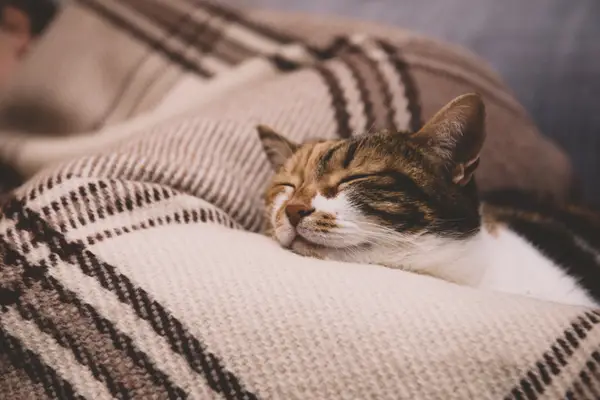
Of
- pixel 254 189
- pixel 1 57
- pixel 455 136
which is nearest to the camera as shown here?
pixel 455 136

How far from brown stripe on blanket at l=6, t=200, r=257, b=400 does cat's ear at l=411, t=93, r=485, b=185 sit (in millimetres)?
323

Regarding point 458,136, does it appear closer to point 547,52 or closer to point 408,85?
point 408,85

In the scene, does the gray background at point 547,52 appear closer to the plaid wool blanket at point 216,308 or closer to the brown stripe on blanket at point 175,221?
the plaid wool blanket at point 216,308

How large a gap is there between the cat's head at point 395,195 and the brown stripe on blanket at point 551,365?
18cm

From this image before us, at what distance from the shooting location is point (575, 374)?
1.38ft

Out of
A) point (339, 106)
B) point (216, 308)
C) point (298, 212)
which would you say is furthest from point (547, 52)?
point (216, 308)

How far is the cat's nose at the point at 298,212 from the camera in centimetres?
58

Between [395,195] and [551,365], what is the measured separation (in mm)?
231

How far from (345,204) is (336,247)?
5 centimetres

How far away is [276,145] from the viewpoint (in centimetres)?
73

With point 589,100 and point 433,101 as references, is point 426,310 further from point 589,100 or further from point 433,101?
point 589,100

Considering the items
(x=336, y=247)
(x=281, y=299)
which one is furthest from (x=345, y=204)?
(x=281, y=299)

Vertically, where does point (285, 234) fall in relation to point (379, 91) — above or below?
below

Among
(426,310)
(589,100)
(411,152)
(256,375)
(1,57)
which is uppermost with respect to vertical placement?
(589,100)
